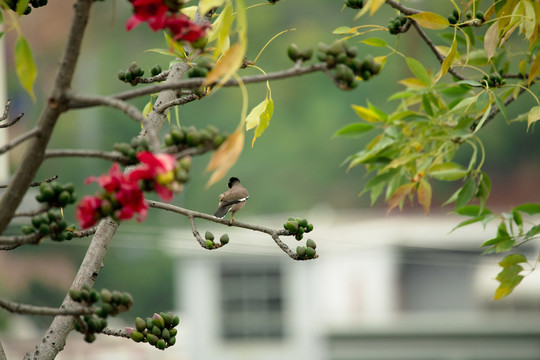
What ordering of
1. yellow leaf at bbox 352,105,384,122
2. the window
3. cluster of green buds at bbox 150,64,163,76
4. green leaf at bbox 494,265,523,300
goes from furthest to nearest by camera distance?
the window < yellow leaf at bbox 352,105,384,122 < green leaf at bbox 494,265,523,300 < cluster of green buds at bbox 150,64,163,76

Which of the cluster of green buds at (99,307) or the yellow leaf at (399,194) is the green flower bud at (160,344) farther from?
the yellow leaf at (399,194)

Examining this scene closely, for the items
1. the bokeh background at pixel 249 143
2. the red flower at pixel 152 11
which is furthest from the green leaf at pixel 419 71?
the bokeh background at pixel 249 143

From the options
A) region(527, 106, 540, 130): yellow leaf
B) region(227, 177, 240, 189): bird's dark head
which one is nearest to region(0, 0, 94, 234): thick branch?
region(227, 177, 240, 189): bird's dark head

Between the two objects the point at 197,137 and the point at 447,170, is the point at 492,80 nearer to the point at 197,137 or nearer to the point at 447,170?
the point at 447,170

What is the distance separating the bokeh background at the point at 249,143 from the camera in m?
21.4

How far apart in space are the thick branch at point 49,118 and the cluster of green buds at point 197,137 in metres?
0.15

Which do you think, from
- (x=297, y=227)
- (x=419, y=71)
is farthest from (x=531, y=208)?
(x=297, y=227)

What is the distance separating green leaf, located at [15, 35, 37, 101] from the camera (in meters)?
1.10

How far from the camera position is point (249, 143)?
67.8ft

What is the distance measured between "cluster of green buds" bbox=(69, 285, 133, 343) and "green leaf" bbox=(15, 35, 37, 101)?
28cm

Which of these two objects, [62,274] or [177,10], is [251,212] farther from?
[177,10]

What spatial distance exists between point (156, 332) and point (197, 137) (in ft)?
2.09

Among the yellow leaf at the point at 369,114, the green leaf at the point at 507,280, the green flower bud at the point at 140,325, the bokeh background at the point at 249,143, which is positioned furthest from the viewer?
the bokeh background at the point at 249,143

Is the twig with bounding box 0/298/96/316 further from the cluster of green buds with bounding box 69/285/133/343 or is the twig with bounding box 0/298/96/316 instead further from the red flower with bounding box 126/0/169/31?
the red flower with bounding box 126/0/169/31
